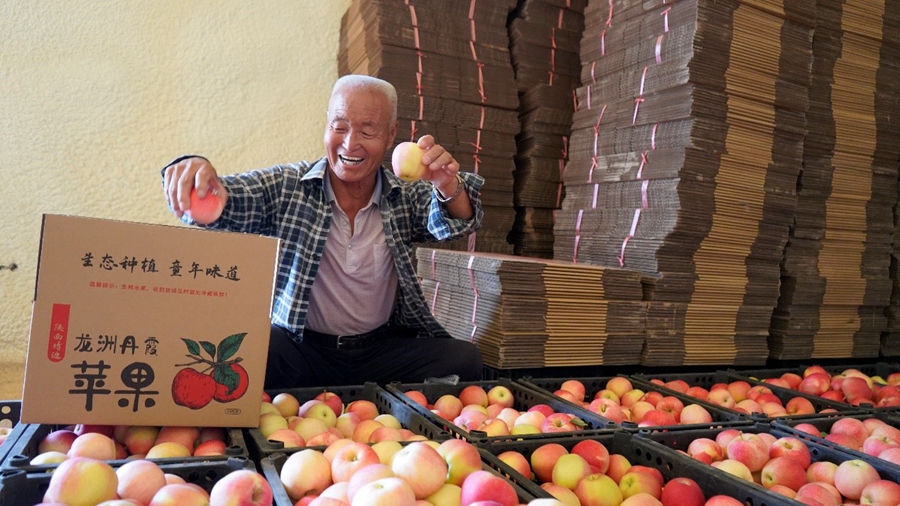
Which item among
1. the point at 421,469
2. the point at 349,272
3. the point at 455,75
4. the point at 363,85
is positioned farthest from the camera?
the point at 455,75

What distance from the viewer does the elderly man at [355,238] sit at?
2.08 metres

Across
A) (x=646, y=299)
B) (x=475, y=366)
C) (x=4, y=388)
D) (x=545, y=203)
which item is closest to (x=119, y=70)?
(x=4, y=388)

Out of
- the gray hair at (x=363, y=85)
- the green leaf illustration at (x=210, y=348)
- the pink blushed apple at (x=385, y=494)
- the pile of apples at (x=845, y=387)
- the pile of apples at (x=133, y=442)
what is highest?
the gray hair at (x=363, y=85)

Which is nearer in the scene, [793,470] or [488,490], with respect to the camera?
[488,490]

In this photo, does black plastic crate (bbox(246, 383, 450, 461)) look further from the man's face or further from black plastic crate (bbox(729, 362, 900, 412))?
black plastic crate (bbox(729, 362, 900, 412))

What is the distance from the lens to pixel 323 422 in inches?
61.7

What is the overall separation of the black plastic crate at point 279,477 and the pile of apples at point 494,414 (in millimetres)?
172

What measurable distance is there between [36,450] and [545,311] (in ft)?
6.40

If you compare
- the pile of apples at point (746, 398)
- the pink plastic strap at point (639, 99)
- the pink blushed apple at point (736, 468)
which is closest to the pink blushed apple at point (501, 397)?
the pile of apples at point (746, 398)

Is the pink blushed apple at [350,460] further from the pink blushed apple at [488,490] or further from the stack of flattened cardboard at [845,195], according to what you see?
the stack of flattened cardboard at [845,195]

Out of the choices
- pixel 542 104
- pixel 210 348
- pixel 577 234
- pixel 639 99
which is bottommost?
pixel 210 348

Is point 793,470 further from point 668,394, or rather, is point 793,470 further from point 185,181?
point 185,181

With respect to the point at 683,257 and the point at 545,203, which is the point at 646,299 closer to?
the point at 683,257

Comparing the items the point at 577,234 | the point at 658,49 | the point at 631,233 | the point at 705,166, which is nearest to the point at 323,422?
the point at 631,233
